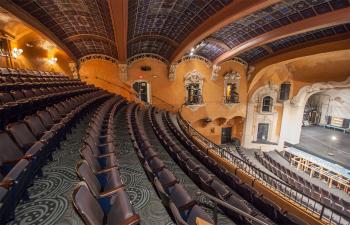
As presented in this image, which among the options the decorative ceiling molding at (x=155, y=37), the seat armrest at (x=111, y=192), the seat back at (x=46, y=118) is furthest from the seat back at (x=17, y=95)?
the decorative ceiling molding at (x=155, y=37)

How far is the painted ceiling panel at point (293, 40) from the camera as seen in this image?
530 centimetres

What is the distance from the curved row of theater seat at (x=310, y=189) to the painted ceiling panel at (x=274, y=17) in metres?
4.36

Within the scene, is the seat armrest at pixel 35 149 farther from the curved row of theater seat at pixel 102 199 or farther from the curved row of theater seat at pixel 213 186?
the curved row of theater seat at pixel 213 186

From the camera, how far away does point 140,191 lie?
2.02m

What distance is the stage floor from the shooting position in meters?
9.05

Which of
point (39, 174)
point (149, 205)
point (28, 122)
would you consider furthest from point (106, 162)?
point (28, 122)

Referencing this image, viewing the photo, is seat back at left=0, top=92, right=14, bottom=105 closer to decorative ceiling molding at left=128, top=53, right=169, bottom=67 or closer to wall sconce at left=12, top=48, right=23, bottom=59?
wall sconce at left=12, top=48, right=23, bottom=59

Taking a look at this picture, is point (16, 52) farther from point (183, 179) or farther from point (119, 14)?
point (183, 179)

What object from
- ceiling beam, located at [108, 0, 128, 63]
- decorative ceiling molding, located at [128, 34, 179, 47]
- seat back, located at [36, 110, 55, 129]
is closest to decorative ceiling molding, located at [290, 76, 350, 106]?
decorative ceiling molding, located at [128, 34, 179, 47]

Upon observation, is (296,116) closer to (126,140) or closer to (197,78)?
(197,78)

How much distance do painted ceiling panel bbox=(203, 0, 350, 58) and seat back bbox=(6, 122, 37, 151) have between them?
5274mm

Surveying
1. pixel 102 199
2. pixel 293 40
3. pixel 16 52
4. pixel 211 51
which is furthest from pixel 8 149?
pixel 211 51

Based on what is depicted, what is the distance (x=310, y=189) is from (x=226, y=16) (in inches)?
261

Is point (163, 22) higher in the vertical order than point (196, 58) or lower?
higher
